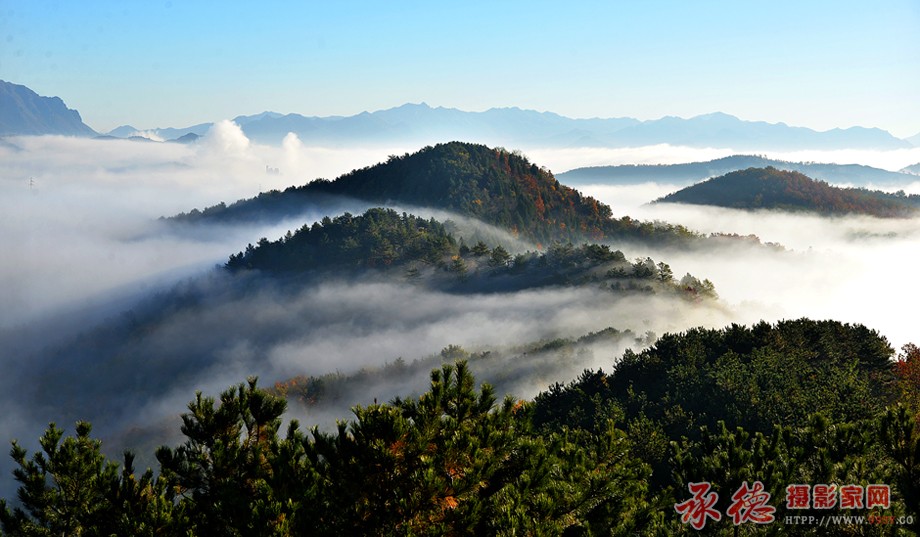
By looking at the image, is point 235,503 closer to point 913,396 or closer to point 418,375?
point 913,396

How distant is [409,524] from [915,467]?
10294mm

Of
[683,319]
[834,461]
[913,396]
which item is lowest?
[683,319]

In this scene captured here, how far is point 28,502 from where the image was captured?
14477 mm

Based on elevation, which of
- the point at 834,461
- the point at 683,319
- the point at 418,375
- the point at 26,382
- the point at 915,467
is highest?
the point at 915,467

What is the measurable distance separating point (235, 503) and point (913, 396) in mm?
46245

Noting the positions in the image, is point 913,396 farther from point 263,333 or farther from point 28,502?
point 263,333

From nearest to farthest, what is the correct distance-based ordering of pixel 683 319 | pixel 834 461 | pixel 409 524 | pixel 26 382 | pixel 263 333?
pixel 409 524
pixel 834 461
pixel 683 319
pixel 263 333
pixel 26 382

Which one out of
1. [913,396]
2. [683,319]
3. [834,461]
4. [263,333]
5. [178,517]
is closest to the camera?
[178,517]

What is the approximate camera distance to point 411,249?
17425cm

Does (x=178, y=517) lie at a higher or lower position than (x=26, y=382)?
higher

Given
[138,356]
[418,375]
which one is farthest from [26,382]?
[418,375]

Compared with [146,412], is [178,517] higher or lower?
higher

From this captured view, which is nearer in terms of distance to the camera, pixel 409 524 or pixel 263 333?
pixel 409 524

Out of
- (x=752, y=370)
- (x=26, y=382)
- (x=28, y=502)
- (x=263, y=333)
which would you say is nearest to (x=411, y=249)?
(x=263, y=333)
